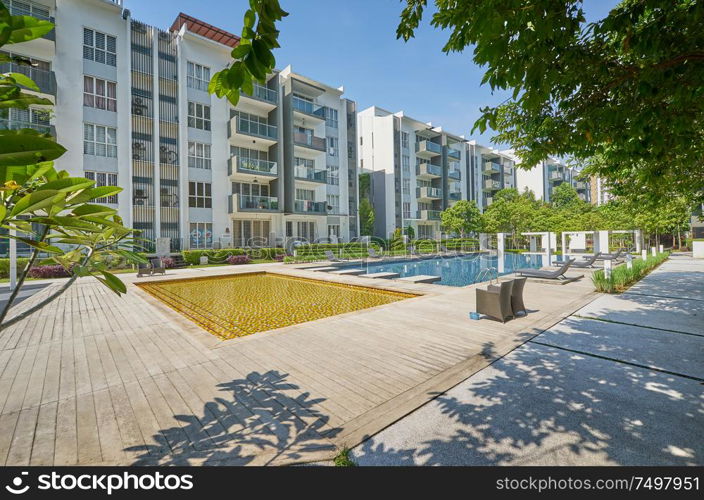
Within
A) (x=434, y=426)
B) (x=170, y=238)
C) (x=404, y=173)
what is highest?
(x=404, y=173)

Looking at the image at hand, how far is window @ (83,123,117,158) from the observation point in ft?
69.6

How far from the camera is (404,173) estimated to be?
4300cm

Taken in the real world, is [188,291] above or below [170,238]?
below

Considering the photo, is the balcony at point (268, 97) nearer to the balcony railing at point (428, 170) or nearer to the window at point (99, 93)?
the window at point (99, 93)

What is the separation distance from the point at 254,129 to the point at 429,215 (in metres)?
24.8

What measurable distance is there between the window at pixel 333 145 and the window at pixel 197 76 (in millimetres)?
13099

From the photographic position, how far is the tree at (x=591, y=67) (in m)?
3.03

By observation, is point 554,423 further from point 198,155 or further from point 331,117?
point 331,117

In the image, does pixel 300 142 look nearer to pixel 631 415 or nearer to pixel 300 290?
pixel 300 290

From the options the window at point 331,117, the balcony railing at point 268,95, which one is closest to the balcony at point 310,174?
the balcony railing at point 268,95

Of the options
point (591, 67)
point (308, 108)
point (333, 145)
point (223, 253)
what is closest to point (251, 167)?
point (223, 253)

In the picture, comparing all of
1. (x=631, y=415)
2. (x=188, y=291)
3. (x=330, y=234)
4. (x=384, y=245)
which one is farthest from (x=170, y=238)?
(x=631, y=415)

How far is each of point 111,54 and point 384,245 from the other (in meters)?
28.2
